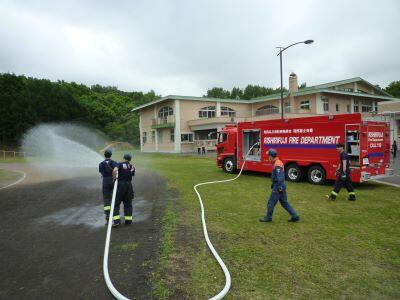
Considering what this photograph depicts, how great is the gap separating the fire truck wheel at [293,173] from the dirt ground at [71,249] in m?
6.26

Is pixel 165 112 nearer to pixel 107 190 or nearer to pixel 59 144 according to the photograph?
pixel 59 144

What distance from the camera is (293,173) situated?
1421 centimetres

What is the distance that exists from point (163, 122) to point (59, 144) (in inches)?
571

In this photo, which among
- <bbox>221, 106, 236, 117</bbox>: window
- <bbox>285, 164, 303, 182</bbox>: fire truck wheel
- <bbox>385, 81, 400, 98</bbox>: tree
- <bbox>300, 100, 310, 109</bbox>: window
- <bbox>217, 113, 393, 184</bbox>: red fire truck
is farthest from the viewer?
<bbox>385, 81, 400, 98</bbox>: tree

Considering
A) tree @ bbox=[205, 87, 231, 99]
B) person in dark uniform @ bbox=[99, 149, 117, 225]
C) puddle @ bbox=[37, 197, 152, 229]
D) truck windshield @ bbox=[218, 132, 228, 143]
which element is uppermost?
tree @ bbox=[205, 87, 231, 99]

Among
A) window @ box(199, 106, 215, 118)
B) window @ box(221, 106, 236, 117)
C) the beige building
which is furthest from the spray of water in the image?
window @ box(221, 106, 236, 117)

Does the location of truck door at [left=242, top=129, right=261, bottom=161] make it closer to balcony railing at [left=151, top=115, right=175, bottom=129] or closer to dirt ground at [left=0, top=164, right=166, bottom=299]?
dirt ground at [left=0, top=164, right=166, bottom=299]

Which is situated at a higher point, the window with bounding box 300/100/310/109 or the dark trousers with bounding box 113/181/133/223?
the window with bounding box 300/100/310/109

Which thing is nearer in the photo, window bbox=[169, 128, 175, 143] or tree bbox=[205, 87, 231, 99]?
window bbox=[169, 128, 175, 143]

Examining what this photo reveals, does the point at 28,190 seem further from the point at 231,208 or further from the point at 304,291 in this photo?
the point at 304,291

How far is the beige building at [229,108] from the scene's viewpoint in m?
39.2

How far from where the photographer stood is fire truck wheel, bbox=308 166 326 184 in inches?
513

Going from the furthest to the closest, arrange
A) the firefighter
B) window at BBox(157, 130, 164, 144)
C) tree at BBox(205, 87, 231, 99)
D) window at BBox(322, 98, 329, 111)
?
1. tree at BBox(205, 87, 231, 99)
2. window at BBox(157, 130, 164, 144)
3. window at BBox(322, 98, 329, 111)
4. the firefighter

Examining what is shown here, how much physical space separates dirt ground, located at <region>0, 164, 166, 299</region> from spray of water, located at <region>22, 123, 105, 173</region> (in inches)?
686
